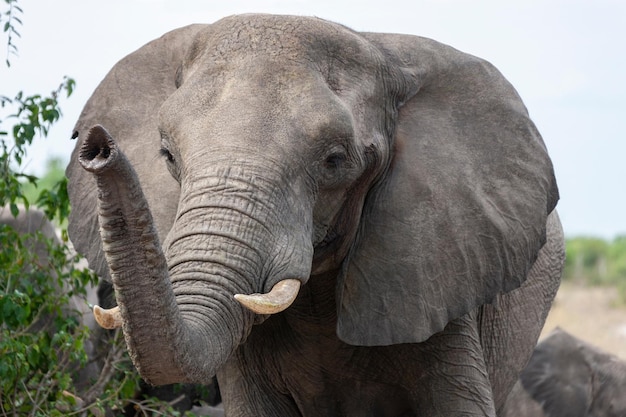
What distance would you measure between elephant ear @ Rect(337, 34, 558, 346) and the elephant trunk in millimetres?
901

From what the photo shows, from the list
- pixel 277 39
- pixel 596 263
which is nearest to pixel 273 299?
pixel 277 39

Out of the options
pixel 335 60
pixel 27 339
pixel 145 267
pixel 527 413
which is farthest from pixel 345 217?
pixel 527 413

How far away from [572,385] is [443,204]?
9.78 ft

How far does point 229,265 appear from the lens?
396 centimetres

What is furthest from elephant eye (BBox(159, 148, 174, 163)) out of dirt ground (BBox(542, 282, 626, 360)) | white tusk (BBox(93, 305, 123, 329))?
dirt ground (BBox(542, 282, 626, 360))

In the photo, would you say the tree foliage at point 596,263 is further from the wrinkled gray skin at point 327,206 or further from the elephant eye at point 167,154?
the elephant eye at point 167,154

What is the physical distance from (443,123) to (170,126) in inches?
36.8

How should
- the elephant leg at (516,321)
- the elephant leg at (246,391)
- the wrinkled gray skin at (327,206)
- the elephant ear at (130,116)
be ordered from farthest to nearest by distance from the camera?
the elephant leg at (516,321)
the elephant leg at (246,391)
the elephant ear at (130,116)
the wrinkled gray skin at (327,206)

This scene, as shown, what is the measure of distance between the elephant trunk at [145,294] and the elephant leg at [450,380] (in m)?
1.18

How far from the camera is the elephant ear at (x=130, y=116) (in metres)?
4.92

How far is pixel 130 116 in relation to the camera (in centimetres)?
502

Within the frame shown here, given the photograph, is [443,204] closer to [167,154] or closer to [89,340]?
[167,154]

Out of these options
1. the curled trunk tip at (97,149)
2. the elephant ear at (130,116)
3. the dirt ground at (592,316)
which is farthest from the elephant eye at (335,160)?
the dirt ground at (592,316)

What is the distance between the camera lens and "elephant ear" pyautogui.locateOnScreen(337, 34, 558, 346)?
4.72 metres
